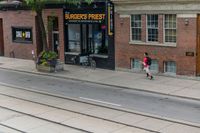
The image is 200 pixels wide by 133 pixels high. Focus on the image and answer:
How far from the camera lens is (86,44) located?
28.6 metres

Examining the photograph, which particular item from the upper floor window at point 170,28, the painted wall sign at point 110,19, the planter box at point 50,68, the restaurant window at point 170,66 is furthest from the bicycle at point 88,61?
the upper floor window at point 170,28

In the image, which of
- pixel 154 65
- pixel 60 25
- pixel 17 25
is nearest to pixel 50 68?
pixel 60 25

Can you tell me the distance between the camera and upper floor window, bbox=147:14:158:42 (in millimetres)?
23734

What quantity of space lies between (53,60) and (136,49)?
533 centimetres

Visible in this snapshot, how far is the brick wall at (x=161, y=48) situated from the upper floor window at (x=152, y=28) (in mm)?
293

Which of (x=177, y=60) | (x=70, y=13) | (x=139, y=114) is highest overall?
(x=70, y=13)

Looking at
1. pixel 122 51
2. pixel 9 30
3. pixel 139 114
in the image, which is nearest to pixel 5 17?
pixel 9 30

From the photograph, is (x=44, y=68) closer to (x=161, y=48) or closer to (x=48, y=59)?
(x=48, y=59)

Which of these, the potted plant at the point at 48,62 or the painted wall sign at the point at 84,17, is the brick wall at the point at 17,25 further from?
the potted plant at the point at 48,62

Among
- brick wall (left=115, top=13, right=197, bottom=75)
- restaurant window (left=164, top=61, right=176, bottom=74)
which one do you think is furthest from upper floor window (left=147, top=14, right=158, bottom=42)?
restaurant window (left=164, top=61, right=176, bottom=74)

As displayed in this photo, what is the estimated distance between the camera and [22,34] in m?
33.2

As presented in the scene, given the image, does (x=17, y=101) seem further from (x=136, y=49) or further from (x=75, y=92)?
(x=136, y=49)

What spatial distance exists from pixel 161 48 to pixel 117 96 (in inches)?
230

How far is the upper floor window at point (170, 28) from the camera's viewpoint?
22828 mm
